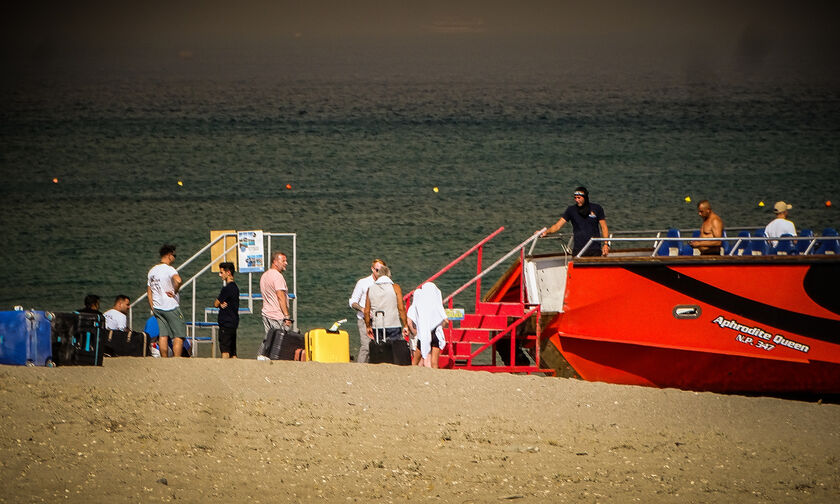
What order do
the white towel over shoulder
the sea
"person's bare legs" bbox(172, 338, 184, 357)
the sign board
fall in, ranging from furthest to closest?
1. the sea
2. the sign board
3. "person's bare legs" bbox(172, 338, 184, 357)
4. the white towel over shoulder

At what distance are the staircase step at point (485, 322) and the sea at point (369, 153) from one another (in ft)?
37.5

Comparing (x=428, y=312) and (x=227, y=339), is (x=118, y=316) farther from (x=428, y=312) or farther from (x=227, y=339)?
(x=428, y=312)

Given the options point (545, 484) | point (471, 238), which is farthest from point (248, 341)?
point (545, 484)

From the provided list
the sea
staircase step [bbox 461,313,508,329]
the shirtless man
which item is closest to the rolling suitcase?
staircase step [bbox 461,313,508,329]

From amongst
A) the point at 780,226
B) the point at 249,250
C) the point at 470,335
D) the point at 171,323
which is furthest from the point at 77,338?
the point at 780,226

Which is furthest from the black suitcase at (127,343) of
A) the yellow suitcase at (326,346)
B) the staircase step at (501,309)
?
the staircase step at (501,309)

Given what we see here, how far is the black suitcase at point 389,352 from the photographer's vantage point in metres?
11.3

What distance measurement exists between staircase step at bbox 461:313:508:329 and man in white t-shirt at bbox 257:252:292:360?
1988mm

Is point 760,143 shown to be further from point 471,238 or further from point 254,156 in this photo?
point 254,156

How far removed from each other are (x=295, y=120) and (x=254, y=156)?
4.04m

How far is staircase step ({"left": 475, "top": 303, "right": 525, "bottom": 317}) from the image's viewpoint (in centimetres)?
1199

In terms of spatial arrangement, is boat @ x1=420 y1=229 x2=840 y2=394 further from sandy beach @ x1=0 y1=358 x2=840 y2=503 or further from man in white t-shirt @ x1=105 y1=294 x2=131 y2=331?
man in white t-shirt @ x1=105 y1=294 x2=131 y2=331

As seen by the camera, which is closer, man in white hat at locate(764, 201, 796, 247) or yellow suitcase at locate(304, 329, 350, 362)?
yellow suitcase at locate(304, 329, 350, 362)

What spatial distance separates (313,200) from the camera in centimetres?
3688
